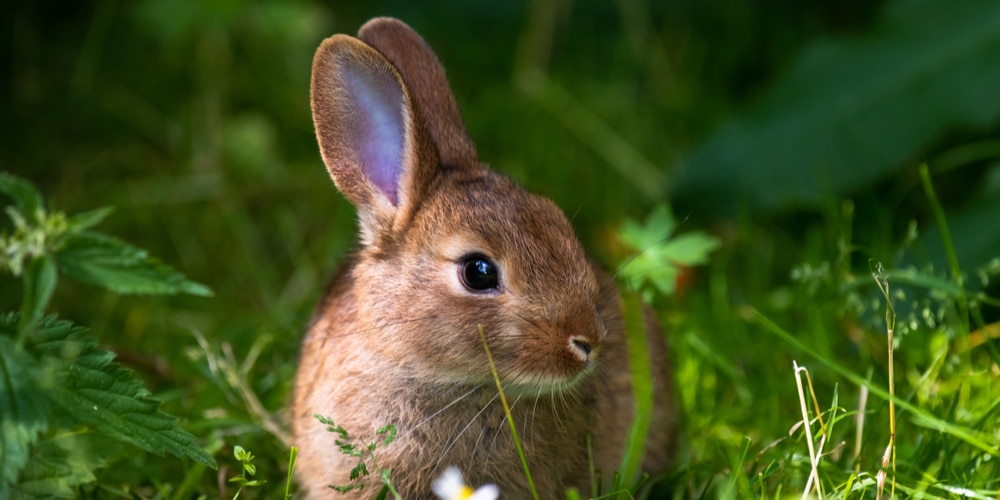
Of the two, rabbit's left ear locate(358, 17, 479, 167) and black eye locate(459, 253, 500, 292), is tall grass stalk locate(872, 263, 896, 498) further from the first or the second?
rabbit's left ear locate(358, 17, 479, 167)

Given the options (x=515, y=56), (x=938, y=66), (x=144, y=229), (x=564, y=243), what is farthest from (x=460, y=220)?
(x=515, y=56)

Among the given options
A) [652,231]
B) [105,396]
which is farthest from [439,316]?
[652,231]

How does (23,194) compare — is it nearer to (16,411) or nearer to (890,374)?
(16,411)

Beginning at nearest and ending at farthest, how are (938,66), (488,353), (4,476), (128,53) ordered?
(4,476) < (488,353) < (938,66) < (128,53)

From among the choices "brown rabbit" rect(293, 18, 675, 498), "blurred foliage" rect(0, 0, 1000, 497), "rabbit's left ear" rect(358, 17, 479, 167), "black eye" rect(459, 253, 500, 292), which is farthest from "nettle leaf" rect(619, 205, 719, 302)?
"black eye" rect(459, 253, 500, 292)

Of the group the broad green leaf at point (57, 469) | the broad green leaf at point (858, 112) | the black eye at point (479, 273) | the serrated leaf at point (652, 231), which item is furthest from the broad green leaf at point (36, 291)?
the broad green leaf at point (858, 112)

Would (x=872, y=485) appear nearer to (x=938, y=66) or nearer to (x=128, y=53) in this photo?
(x=938, y=66)
